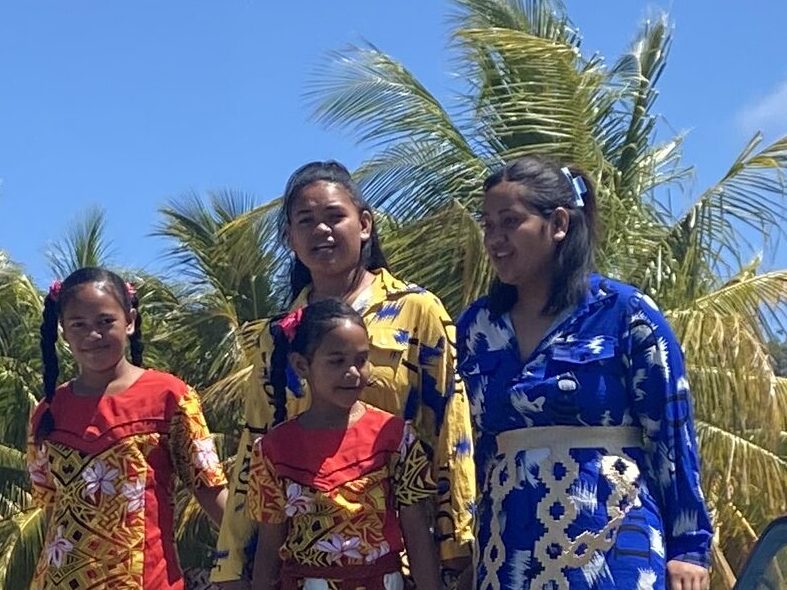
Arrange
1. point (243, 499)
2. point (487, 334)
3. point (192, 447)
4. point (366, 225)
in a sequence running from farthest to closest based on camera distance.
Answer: point (192, 447) < point (366, 225) < point (243, 499) < point (487, 334)

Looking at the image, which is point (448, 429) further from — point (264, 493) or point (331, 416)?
point (264, 493)

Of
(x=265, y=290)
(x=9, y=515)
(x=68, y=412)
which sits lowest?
(x=9, y=515)

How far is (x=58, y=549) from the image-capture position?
387 centimetres

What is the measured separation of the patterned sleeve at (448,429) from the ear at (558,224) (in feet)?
1.40

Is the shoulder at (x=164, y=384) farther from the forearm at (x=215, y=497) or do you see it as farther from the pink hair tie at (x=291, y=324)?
the pink hair tie at (x=291, y=324)

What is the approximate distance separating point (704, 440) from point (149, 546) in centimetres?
747

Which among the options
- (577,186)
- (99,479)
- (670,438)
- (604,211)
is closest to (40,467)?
(99,479)

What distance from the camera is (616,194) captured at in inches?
454

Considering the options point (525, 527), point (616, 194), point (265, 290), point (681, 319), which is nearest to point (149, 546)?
point (525, 527)

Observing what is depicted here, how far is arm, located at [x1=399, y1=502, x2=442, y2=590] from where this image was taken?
3479 mm

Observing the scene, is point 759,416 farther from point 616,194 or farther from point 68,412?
point 68,412

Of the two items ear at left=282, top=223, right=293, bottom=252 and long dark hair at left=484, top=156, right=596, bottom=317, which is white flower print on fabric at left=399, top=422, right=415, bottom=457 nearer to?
long dark hair at left=484, top=156, right=596, bottom=317

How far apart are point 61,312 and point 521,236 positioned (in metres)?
1.50

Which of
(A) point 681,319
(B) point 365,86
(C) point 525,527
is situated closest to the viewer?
(C) point 525,527
